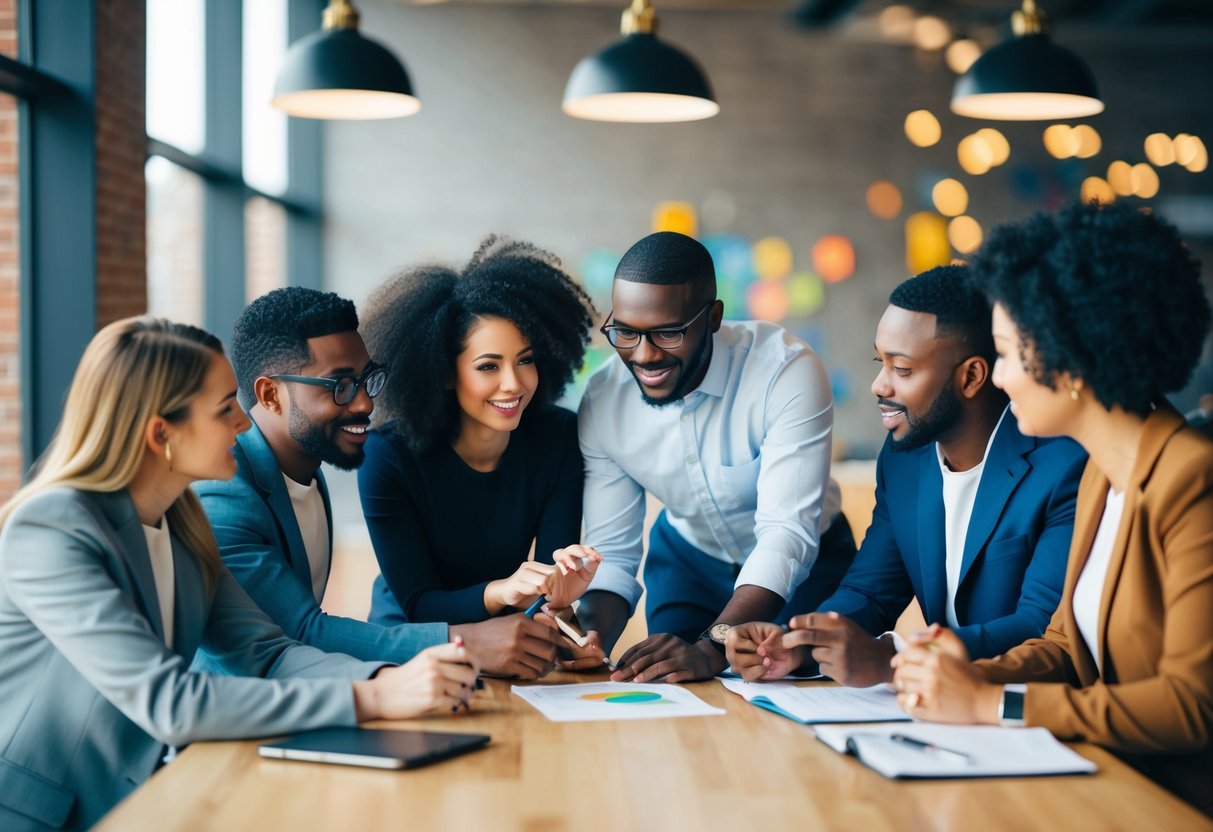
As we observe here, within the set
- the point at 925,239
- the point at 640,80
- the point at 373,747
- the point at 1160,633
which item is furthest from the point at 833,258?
the point at 373,747

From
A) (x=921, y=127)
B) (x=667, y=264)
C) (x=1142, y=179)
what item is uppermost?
(x=921, y=127)

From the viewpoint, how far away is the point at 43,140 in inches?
175

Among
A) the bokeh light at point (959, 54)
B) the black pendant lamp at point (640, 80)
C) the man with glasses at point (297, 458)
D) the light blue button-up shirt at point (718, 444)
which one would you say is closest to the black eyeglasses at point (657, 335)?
the light blue button-up shirt at point (718, 444)

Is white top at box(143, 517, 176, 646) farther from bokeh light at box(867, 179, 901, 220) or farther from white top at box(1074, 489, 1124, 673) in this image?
bokeh light at box(867, 179, 901, 220)

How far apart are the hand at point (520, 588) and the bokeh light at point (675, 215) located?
590 cm

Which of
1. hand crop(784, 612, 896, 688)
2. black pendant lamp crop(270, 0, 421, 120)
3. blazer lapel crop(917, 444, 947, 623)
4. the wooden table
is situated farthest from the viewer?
black pendant lamp crop(270, 0, 421, 120)

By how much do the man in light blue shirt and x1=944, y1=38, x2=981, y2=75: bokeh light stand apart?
5.99 m

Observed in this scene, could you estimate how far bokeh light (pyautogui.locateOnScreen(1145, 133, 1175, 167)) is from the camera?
841 cm

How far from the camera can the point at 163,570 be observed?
2.02m

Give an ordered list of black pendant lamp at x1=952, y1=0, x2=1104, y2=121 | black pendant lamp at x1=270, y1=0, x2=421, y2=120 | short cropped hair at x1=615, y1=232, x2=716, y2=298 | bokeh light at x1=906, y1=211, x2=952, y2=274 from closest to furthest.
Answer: short cropped hair at x1=615, y1=232, x2=716, y2=298 → black pendant lamp at x1=270, y1=0, x2=421, y2=120 → black pendant lamp at x1=952, y1=0, x2=1104, y2=121 → bokeh light at x1=906, y1=211, x2=952, y2=274

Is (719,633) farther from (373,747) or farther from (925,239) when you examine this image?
(925,239)

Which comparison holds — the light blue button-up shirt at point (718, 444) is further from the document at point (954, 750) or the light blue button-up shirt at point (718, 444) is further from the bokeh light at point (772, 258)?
the bokeh light at point (772, 258)

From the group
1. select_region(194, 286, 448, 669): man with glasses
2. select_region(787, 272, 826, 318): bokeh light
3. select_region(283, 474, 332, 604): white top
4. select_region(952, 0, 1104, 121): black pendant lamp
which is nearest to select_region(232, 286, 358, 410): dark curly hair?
select_region(194, 286, 448, 669): man with glasses

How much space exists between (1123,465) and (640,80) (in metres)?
2.61
